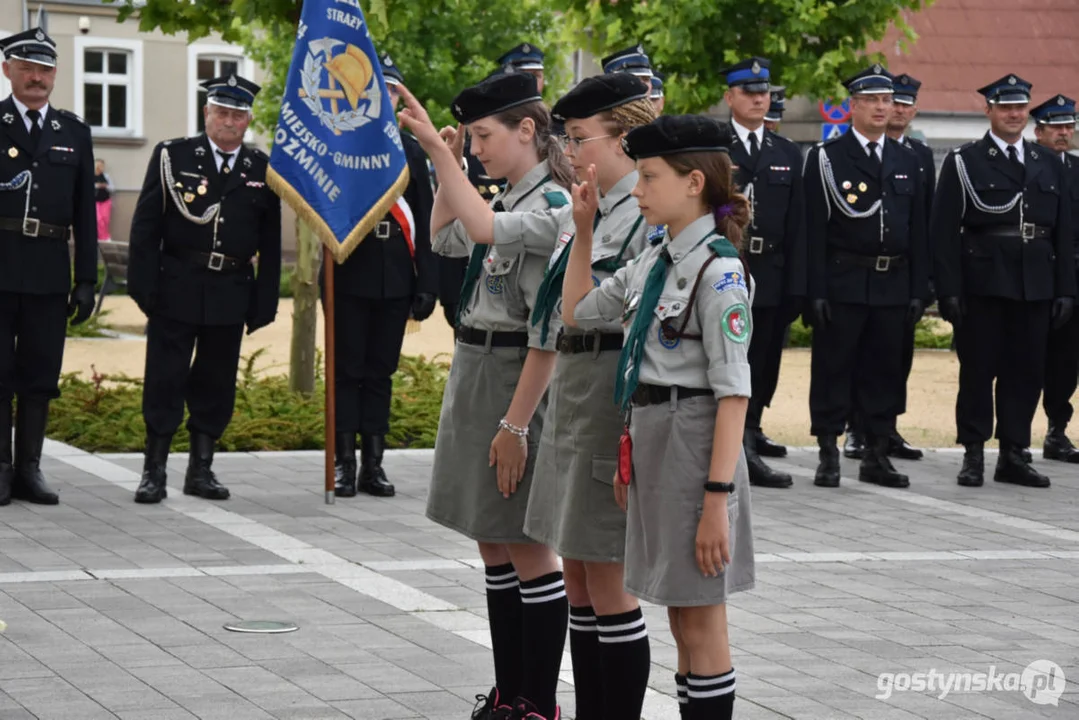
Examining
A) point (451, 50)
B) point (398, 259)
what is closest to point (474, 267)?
point (398, 259)

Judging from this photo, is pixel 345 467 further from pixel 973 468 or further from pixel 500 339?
pixel 500 339

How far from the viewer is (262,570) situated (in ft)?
26.3

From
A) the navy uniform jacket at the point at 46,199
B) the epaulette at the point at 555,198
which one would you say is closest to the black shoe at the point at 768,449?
the navy uniform jacket at the point at 46,199

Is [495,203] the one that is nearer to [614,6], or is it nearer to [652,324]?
[652,324]

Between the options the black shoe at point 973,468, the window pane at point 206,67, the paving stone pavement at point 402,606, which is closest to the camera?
the paving stone pavement at point 402,606

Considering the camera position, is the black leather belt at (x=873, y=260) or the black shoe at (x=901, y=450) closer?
the black leather belt at (x=873, y=260)

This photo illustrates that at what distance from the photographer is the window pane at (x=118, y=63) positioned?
3866cm

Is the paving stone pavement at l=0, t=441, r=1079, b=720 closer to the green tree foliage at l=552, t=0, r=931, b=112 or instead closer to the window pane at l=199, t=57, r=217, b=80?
the green tree foliage at l=552, t=0, r=931, b=112

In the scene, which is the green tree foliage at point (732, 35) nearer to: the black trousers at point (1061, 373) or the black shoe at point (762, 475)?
the black trousers at point (1061, 373)

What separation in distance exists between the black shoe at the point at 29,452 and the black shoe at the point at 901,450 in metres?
5.72

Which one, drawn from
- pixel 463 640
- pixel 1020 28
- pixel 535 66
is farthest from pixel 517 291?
pixel 1020 28

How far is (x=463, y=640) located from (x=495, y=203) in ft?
6.17

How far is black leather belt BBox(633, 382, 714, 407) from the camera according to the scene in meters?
4.64

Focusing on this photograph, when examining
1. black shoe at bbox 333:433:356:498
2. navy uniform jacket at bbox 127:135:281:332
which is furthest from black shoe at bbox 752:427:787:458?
navy uniform jacket at bbox 127:135:281:332
